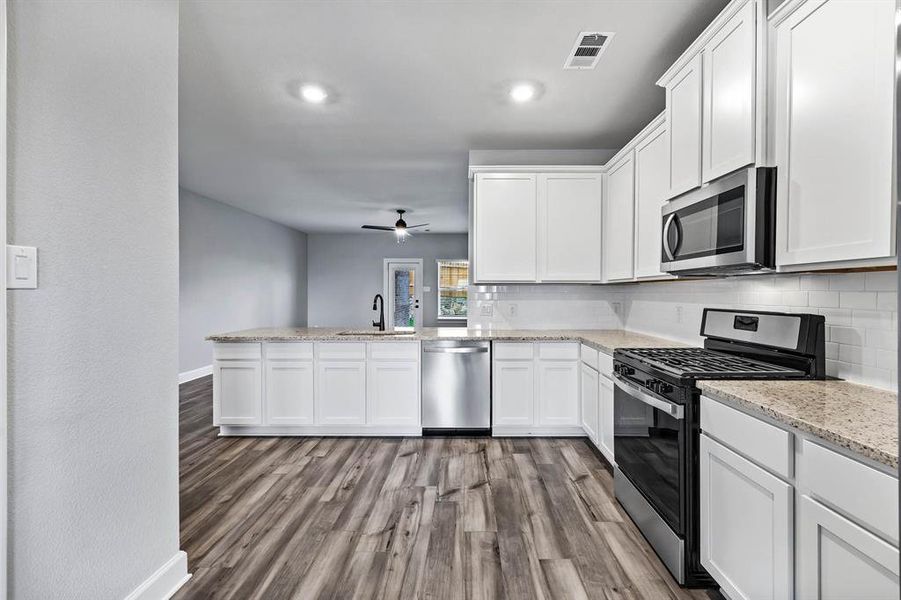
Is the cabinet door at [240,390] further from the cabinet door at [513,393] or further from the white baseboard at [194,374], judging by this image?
the white baseboard at [194,374]

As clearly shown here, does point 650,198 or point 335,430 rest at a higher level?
point 650,198

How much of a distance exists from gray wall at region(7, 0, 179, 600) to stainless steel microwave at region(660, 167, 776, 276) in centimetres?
232

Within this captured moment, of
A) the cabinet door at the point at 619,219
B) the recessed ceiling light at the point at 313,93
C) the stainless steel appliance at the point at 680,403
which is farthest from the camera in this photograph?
the cabinet door at the point at 619,219

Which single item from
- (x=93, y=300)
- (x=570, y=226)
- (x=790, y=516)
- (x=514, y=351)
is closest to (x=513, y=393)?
(x=514, y=351)

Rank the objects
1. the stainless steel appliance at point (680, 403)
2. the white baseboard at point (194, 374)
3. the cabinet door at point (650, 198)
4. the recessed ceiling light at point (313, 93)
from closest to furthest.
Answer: the stainless steel appliance at point (680, 403) < the cabinet door at point (650, 198) < the recessed ceiling light at point (313, 93) < the white baseboard at point (194, 374)

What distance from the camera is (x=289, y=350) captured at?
3.68m

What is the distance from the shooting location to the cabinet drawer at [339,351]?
3.68 m

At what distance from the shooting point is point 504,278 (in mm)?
4059

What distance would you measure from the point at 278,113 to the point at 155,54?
175cm

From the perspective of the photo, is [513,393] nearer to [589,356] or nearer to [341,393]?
[589,356]

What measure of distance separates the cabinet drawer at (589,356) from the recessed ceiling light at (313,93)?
264 cm

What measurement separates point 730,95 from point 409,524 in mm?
2495

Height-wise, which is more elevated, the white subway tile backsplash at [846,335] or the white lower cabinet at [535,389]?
the white subway tile backsplash at [846,335]

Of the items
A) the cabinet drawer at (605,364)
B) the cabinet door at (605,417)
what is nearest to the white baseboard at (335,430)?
the cabinet door at (605,417)
